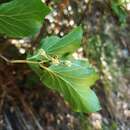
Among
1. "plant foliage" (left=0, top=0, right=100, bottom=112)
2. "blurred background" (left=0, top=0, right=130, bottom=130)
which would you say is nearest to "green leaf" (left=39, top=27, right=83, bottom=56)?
"plant foliage" (left=0, top=0, right=100, bottom=112)

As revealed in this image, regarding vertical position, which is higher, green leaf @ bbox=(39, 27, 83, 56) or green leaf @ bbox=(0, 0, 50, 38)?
green leaf @ bbox=(0, 0, 50, 38)

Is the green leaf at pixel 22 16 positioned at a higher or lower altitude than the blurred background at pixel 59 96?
higher

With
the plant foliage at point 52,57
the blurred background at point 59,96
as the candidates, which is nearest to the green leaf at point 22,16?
the plant foliage at point 52,57

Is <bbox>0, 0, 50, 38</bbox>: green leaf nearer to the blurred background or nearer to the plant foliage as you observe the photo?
the plant foliage

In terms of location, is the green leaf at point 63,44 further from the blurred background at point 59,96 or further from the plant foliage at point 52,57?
the blurred background at point 59,96

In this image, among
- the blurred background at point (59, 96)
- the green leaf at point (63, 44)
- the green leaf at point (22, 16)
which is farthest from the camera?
the blurred background at point (59, 96)

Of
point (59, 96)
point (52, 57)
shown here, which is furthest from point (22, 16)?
point (59, 96)
